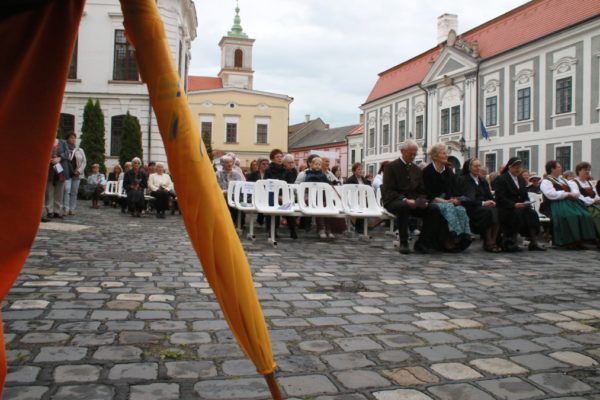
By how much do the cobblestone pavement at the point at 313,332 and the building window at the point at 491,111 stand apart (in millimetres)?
30484

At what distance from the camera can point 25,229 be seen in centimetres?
169

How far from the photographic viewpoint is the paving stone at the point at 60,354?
2.75m

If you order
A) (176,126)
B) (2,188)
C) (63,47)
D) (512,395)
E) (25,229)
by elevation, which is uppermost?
(63,47)

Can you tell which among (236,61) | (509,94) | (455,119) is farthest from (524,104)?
(236,61)

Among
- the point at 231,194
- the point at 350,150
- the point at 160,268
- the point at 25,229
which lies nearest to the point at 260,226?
the point at 231,194

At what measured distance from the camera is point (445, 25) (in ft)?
143

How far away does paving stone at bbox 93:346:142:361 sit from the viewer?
280cm

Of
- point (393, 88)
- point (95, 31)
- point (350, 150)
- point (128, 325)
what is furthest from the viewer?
point (350, 150)

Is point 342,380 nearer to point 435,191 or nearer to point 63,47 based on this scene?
point 63,47

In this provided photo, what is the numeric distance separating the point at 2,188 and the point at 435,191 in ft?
25.8

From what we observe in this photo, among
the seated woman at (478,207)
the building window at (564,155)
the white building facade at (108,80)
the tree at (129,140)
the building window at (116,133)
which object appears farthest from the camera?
the building window at (116,133)

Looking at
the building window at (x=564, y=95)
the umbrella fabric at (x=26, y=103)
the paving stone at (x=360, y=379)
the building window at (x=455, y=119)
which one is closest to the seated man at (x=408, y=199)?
the paving stone at (x=360, y=379)

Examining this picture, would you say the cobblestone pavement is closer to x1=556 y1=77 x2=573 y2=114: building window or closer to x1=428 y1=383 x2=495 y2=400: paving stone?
x1=428 y1=383 x2=495 y2=400: paving stone

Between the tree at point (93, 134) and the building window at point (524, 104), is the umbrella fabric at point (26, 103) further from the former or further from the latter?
the building window at point (524, 104)
